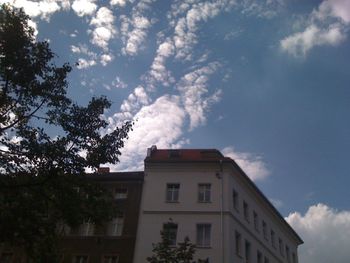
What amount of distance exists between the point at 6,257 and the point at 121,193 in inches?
458

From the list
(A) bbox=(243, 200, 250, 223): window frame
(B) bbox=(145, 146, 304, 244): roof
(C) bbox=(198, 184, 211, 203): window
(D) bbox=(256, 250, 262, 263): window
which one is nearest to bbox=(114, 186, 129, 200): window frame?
(B) bbox=(145, 146, 304, 244): roof

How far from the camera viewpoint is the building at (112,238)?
37.8m

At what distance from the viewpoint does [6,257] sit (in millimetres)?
39812

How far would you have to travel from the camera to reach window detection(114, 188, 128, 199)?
134 ft

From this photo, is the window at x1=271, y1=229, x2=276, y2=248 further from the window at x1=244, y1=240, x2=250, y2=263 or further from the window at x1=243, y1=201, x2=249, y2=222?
the window at x1=244, y1=240, x2=250, y2=263

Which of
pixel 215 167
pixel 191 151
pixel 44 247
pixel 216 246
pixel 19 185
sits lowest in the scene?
pixel 44 247

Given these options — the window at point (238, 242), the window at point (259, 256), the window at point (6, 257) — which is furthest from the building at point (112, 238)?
the window at point (259, 256)

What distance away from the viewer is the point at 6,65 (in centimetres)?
1947

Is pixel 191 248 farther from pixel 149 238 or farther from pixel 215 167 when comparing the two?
pixel 215 167

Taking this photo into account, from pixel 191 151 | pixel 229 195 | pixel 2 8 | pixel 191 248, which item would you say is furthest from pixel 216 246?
pixel 2 8

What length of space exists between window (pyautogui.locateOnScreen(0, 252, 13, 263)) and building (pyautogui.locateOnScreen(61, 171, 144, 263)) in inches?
201

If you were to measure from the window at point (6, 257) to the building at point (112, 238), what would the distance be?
16.8 ft

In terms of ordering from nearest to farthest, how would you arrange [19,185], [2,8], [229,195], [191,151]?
[19,185] → [2,8] → [229,195] → [191,151]

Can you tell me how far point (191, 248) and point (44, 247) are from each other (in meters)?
12.3
